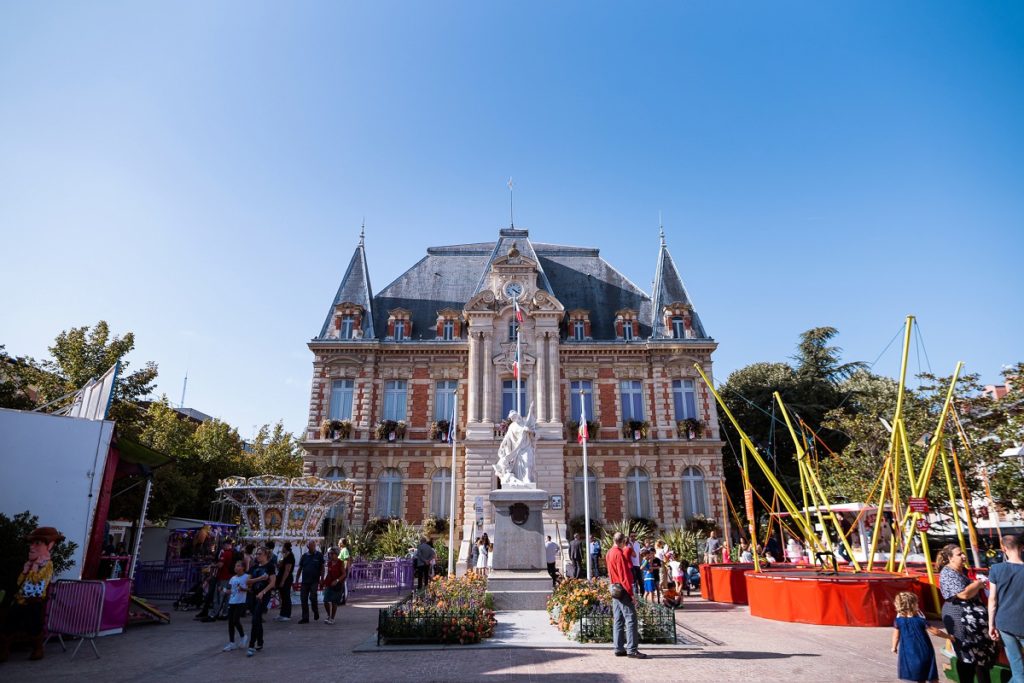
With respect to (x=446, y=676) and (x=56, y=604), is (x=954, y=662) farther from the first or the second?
(x=56, y=604)

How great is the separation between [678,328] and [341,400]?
1696 centimetres

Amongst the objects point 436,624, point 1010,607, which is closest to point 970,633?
point 1010,607

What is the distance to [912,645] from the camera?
577 cm

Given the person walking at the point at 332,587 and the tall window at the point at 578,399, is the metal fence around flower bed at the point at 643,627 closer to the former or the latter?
the person walking at the point at 332,587

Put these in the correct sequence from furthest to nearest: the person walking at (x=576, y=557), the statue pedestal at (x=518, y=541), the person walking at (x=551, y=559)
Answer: the person walking at (x=576, y=557) → the person walking at (x=551, y=559) → the statue pedestal at (x=518, y=541)

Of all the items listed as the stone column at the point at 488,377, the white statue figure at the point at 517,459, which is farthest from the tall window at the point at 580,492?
the white statue figure at the point at 517,459

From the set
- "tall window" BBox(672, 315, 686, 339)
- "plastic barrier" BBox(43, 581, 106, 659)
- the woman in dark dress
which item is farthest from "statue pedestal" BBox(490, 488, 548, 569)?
"tall window" BBox(672, 315, 686, 339)

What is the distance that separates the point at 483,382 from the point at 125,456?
622 inches

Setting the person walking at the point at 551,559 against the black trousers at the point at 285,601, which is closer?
the black trousers at the point at 285,601

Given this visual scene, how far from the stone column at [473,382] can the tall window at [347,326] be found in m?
6.22

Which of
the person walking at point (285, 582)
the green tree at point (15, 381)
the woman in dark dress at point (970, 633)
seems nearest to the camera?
the woman in dark dress at point (970, 633)

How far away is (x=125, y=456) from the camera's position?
14.2 meters

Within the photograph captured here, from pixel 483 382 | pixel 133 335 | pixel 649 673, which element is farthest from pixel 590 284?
pixel 649 673

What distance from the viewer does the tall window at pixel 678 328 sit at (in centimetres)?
2978
